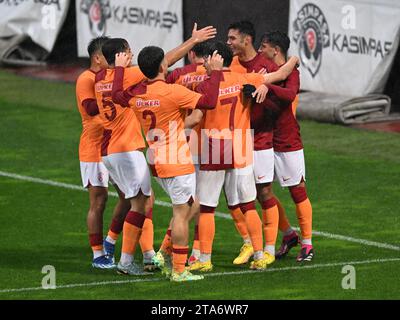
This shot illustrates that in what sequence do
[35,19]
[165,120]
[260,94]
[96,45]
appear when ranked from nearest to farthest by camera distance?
[165,120] < [260,94] < [96,45] < [35,19]

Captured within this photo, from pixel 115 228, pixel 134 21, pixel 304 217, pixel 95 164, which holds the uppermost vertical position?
pixel 134 21

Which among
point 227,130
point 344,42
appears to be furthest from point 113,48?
point 344,42

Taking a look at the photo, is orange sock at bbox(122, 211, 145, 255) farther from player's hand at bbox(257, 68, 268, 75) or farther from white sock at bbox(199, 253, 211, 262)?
player's hand at bbox(257, 68, 268, 75)

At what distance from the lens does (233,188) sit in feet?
40.8

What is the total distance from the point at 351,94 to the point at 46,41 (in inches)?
328

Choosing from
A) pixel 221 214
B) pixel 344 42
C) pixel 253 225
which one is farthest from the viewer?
pixel 344 42

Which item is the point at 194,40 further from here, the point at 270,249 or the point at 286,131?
the point at 270,249

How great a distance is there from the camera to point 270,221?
12.8 meters

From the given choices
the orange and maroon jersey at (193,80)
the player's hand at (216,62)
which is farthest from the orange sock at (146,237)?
the player's hand at (216,62)

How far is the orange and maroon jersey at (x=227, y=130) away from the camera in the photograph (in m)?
12.2

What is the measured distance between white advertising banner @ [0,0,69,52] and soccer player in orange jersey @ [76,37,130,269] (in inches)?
547

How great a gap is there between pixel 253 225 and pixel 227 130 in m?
0.94

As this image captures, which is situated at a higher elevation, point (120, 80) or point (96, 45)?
point (96, 45)

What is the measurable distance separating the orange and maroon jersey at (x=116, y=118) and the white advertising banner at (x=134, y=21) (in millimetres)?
11214
